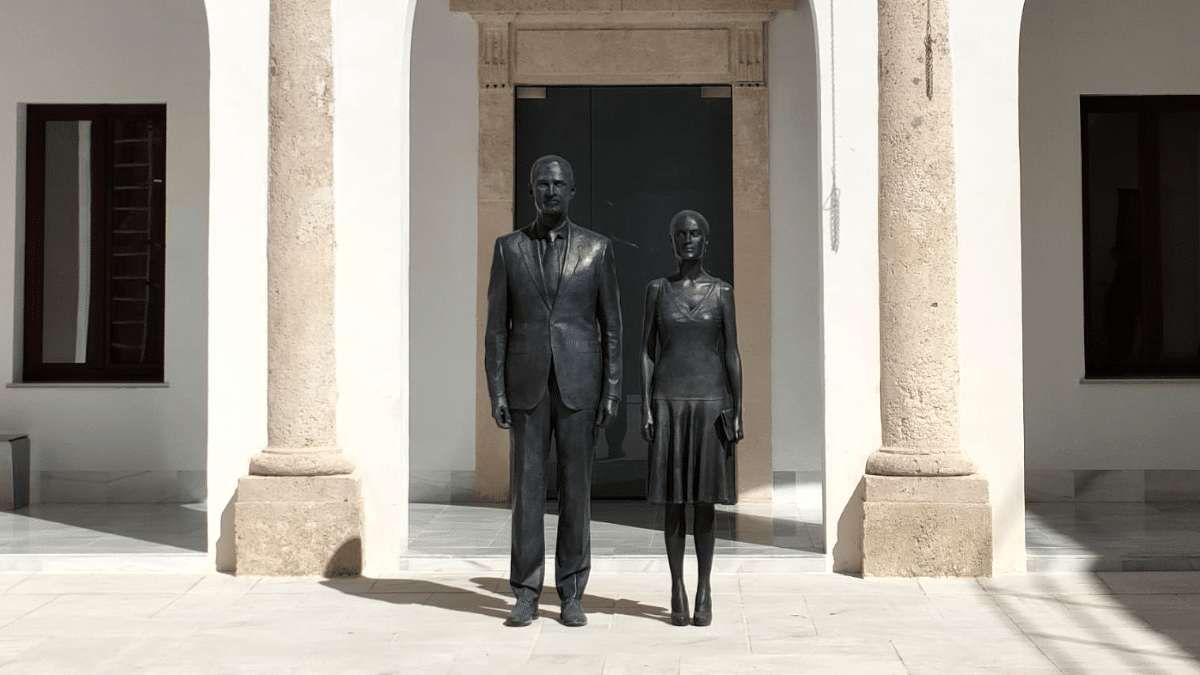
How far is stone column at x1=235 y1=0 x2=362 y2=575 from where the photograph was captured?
7.47m

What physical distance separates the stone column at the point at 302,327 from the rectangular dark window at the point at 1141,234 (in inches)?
244

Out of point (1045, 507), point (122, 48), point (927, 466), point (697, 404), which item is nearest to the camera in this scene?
point (697, 404)

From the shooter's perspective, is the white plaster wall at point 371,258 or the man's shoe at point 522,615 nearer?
the man's shoe at point 522,615

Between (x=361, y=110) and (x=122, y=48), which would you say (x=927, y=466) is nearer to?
(x=361, y=110)

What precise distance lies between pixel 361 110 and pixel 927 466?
12.2 ft

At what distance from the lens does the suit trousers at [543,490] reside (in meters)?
6.25

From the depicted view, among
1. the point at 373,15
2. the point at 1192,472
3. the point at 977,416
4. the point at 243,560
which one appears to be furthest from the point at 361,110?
the point at 1192,472

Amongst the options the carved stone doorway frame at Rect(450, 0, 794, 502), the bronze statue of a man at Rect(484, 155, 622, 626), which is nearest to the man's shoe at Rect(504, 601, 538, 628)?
the bronze statue of a man at Rect(484, 155, 622, 626)

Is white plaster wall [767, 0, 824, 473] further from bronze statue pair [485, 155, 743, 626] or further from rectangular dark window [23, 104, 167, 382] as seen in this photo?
rectangular dark window [23, 104, 167, 382]

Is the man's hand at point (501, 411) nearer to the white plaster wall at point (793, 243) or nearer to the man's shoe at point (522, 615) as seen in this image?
the man's shoe at point (522, 615)

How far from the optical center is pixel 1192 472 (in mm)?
10492

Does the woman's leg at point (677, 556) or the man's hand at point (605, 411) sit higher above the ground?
the man's hand at point (605, 411)

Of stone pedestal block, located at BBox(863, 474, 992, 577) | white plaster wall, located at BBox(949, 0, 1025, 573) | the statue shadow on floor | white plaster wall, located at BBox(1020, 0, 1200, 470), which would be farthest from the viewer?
white plaster wall, located at BBox(1020, 0, 1200, 470)

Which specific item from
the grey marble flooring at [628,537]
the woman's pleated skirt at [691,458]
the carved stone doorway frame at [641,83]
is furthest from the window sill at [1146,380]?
the woman's pleated skirt at [691,458]
